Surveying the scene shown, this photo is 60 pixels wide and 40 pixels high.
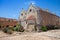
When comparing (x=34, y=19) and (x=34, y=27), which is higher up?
(x=34, y=19)

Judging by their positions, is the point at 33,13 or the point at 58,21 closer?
the point at 33,13

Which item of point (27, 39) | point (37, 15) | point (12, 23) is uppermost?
point (37, 15)

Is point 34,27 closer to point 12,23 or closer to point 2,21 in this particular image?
point 12,23

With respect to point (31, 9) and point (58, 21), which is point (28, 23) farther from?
point (58, 21)

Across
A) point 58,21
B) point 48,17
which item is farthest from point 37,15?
point 58,21

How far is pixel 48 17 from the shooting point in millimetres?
40469

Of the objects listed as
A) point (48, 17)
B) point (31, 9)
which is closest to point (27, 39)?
point (31, 9)

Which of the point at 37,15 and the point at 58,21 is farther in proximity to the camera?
the point at 58,21

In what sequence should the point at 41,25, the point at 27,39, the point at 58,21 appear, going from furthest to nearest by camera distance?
the point at 58,21 < the point at 41,25 < the point at 27,39

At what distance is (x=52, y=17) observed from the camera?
4416 centimetres

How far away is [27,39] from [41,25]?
60.8 ft

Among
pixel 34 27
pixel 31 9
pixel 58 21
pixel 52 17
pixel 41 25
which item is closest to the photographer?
pixel 34 27

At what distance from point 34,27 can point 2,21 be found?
356 inches

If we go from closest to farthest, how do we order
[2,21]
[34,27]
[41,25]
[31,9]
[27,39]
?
[27,39] < [2,21] < [34,27] < [41,25] < [31,9]
